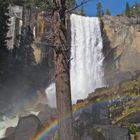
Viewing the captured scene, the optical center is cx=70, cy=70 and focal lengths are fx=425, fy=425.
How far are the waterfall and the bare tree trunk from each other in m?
43.3

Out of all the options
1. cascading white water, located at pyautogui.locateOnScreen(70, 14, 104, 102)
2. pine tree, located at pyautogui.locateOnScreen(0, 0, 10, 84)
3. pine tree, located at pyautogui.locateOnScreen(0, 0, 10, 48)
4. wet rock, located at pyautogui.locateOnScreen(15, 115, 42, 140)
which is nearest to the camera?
wet rock, located at pyautogui.locateOnScreen(15, 115, 42, 140)

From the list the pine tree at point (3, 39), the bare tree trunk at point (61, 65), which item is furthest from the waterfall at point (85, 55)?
the bare tree trunk at point (61, 65)

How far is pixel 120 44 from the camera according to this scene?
Result: 61000 mm

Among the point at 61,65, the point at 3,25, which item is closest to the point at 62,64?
the point at 61,65

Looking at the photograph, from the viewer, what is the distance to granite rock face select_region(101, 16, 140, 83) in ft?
194

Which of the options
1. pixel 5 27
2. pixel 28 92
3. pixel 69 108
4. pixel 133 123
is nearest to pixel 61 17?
pixel 69 108

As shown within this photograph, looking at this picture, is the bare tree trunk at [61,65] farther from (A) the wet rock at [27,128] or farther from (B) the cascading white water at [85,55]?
(B) the cascading white water at [85,55]

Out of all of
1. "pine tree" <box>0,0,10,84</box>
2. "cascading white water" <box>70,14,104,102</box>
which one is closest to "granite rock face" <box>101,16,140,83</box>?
"cascading white water" <box>70,14,104,102</box>

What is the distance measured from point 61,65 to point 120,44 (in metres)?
50.8

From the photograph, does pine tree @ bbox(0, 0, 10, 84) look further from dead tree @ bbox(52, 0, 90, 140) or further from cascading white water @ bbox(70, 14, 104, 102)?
dead tree @ bbox(52, 0, 90, 140)

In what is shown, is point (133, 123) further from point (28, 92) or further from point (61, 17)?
point (28, 92)

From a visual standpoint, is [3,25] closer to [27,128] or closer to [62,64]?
[27,128]

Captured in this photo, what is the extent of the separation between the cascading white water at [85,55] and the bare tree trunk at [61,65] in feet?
142

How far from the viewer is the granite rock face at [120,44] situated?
59.2 m
